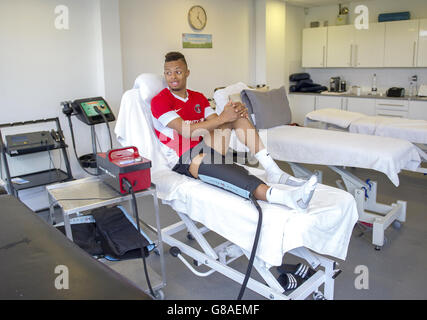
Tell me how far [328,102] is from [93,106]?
3.70 m

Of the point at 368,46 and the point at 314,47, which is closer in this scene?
the point at 368,46

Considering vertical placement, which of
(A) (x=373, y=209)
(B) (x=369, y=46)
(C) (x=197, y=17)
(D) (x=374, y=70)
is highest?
(C) (x=197, y=17)

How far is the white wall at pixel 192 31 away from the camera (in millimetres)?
3988

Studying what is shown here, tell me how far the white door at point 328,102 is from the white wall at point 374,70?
531mm

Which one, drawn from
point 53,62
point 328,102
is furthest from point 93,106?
point 328,102

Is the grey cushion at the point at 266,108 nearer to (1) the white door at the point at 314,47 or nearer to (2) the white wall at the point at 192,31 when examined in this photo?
(2) the white wall at the point at 192,31

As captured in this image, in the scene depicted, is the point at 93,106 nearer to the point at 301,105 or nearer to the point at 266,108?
the point at 266,108

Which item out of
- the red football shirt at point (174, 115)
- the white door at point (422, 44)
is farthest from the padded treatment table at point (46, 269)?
the white door at point (422, 44)

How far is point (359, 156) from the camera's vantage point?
8.82 ft

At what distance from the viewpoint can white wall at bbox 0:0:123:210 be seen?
10.2ft

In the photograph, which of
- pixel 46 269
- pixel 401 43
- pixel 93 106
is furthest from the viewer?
pixel 401 43

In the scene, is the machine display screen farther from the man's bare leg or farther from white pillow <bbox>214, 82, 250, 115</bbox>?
the man's bare leg

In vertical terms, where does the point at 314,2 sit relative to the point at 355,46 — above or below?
above
